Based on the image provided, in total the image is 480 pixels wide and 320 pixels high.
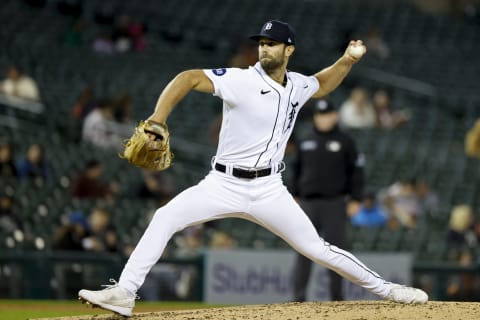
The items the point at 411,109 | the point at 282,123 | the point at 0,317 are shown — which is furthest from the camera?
the point at 411,109

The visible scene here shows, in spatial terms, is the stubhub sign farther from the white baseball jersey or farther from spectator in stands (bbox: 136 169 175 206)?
the white baseball jersey

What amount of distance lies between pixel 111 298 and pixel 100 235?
4956mm

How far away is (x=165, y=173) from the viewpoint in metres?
11.9

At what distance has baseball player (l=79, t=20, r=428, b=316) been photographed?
18.2ft

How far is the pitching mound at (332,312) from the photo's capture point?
19.4 feet

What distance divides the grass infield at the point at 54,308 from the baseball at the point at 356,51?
3084mm

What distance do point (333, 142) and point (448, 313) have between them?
2542mm

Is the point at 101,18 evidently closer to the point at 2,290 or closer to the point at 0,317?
the point at 2,290

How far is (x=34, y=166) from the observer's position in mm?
11445

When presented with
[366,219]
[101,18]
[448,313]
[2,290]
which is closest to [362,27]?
[101,18]

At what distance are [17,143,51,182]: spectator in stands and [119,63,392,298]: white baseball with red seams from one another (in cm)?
597

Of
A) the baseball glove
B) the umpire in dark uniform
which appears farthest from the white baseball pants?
the umpire in dark uniform

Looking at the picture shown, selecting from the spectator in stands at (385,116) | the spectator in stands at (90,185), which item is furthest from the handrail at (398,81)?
the spectator in stands at (90,185)

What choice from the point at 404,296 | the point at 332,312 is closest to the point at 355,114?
the point at 404,296
